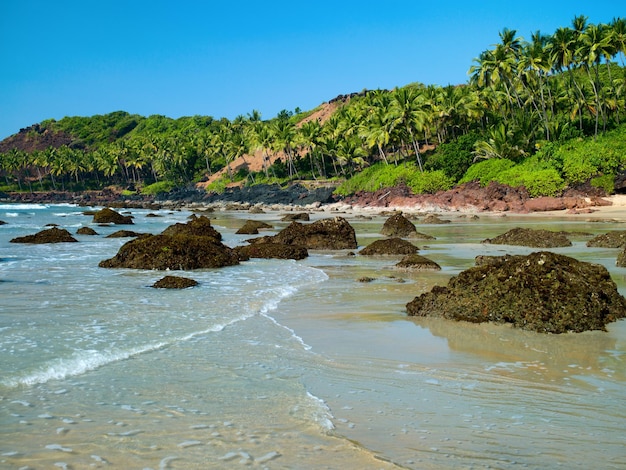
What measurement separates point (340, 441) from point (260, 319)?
447 centimetres

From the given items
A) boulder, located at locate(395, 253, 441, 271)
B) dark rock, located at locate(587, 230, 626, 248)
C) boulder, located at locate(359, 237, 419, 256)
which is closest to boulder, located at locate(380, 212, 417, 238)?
boulder, located at locate(359, 237, 419, 256)

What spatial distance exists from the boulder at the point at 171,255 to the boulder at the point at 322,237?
13.6ft

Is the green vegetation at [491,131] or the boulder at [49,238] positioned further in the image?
the green vegetation at [491,131]

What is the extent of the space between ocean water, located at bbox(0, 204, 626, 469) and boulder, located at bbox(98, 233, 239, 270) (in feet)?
13.2

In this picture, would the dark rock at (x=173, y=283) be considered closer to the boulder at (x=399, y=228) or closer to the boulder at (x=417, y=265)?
the boulder at (x=417, y=265)

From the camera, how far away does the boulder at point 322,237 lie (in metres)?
18.8

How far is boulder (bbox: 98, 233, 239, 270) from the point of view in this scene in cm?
1384

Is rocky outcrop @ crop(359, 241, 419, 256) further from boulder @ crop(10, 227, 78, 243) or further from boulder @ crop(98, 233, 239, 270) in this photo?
boulder @ crop(10, 227, 78, 243)

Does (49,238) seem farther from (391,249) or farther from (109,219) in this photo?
(109,219)

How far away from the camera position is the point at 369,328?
24.9ft

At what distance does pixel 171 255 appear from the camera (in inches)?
554

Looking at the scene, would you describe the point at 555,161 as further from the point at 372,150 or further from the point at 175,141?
the point at 175,141

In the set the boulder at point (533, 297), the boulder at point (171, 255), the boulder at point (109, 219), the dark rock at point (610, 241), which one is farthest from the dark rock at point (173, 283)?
the boulder at point (109, 219)

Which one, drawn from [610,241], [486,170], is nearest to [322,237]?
[610,241]
